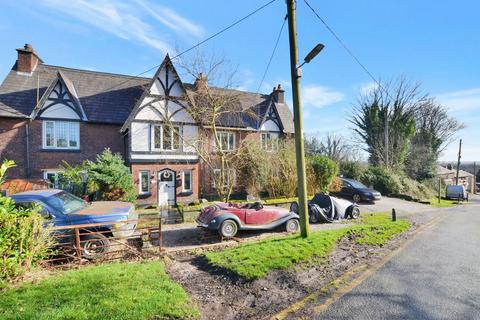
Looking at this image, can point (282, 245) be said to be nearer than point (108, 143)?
Yes

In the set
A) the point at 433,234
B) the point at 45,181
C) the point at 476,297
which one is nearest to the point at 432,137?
the point at 433,234

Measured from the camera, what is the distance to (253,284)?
545 cm

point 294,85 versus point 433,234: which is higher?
point 294,85

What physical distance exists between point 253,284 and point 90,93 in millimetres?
19245

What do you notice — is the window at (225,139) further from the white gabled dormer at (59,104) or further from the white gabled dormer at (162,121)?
the white gabled dormer at (59,104)

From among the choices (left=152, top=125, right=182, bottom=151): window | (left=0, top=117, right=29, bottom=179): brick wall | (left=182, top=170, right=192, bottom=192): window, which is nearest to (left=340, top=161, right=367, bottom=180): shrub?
(left=182, top=170, right=192, bottom=192): window

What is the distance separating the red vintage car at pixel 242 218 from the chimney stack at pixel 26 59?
17719mm

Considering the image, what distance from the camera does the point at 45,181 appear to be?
16.1 meters

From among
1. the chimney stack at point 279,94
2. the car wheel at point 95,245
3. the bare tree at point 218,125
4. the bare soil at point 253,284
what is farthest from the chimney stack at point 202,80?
the chimney stack at point 279,94

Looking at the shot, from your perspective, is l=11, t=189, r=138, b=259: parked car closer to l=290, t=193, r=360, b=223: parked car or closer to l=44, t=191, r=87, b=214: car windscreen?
l=44, t=191, r=87, b=214: car windscreen

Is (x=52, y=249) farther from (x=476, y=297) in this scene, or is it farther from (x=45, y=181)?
(x=45, y=181)

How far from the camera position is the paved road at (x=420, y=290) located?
4.35 meters

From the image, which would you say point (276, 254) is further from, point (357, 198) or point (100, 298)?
point (357, 198)

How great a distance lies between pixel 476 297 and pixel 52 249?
9486 millimetres
